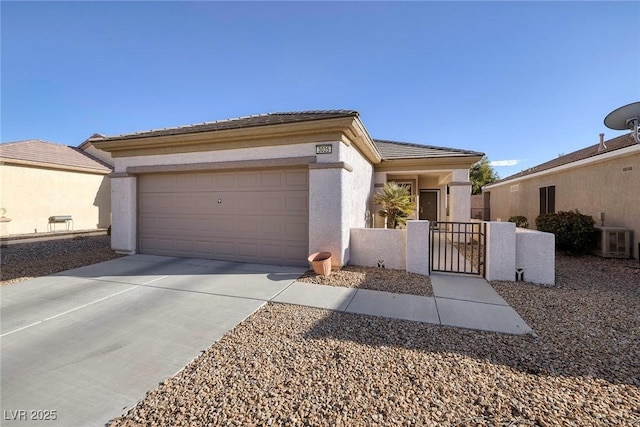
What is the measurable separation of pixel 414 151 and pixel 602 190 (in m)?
6.76

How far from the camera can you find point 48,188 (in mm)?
14016

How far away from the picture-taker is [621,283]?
5941 mm

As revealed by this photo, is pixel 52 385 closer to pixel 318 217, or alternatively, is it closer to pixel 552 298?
pixel 318 217

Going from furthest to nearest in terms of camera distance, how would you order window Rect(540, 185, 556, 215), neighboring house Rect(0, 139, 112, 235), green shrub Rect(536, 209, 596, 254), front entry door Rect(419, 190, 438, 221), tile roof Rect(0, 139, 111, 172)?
front entry door Rect(419, 190, 438, 221) < tile roof Rect(0, 139, 111, 172) < neighboring house Rect(0, 139, 112, 235) < window Rect(540, 185, 556, 215) < green shrub Rect(536, 209, 596, 254)

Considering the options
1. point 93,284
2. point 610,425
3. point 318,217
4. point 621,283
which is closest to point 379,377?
point 610,425

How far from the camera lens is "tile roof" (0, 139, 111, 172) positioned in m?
13.0

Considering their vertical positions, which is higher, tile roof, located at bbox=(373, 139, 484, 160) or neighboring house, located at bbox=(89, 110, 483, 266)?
tile roof, located at bbox=(373, 139, 484, 160)

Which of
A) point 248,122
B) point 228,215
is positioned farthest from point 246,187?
point 248,122

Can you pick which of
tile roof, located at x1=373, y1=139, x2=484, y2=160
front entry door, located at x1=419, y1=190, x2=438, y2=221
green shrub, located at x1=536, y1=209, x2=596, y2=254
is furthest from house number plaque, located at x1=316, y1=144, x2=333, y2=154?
front entry door, located at x1=419, y1=190, x2=438, y2=221

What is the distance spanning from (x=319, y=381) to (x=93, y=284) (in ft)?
18.9

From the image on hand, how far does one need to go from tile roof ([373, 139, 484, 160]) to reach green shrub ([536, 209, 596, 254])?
11.8 feet

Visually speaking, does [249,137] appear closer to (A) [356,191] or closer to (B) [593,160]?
(A) [356,191]

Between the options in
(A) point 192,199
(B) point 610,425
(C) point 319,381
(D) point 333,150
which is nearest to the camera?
(B) point 610,425

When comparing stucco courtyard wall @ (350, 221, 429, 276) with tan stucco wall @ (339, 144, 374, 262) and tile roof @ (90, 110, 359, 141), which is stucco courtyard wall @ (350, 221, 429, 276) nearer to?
tan stucco wall @ (339, 144, 374, 262)
